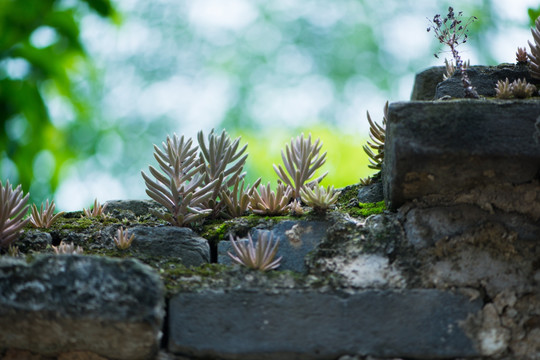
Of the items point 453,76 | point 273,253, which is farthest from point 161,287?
point 453,76

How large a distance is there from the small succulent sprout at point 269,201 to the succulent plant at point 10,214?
85cm

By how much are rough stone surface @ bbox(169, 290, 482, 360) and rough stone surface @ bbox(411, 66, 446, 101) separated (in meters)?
1.32

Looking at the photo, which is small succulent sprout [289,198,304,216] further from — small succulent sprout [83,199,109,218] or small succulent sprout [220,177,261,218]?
small succulent sprout [83,199,109,218]

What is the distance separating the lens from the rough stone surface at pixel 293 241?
76.2 inches

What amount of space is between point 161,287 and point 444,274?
34.5 inches

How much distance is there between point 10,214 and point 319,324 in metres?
1.19

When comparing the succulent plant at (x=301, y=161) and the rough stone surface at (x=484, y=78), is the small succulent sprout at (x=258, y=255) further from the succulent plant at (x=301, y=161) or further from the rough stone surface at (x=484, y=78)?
the rough stone surface at (x=484, y=78)

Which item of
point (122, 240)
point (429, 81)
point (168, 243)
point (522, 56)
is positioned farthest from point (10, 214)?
point (522, 56)

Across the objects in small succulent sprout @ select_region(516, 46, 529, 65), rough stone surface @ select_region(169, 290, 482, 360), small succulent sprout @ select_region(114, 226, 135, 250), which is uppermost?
small succulent sprout @ select_region(516, 46, 529, 65)

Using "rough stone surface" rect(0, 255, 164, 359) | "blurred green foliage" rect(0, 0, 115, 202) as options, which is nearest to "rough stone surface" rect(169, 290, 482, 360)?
"rough stone surface" rect(0, 255, 164, 359)

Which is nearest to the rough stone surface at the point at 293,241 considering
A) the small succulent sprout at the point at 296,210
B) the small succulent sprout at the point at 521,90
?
the small succulent sprout at the point at 296,210

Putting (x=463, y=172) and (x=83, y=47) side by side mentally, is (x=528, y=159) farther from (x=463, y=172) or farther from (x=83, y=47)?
(x=83, y=47)

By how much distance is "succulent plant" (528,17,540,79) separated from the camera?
210 cm

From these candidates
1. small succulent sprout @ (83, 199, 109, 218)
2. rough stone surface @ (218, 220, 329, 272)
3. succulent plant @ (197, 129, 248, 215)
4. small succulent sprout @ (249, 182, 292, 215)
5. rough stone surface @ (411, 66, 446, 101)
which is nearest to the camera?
rough stone surface @ (218, 220, 329, 272)
